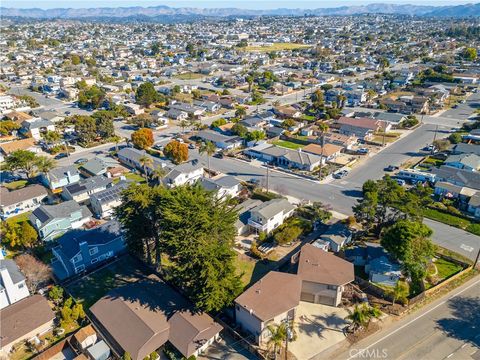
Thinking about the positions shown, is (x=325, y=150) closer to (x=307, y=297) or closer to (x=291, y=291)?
(x=307, y=297)

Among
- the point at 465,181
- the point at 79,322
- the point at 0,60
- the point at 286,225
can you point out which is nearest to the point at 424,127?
the point at 465,181

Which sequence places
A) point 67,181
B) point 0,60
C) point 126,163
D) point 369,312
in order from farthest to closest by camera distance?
point 0,60 → point 126,163 → point 67,181 → point 369,312

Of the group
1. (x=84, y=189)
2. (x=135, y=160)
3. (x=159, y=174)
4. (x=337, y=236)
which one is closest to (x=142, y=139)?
(x=135, y=160)

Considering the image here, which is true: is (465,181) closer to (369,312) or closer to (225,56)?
(369,312)

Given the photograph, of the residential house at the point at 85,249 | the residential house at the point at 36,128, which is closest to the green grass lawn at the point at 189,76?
the residential house at the point at 36,128

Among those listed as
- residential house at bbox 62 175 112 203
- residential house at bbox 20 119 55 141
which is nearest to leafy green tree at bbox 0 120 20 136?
residential house at bbox 20 119 55 141

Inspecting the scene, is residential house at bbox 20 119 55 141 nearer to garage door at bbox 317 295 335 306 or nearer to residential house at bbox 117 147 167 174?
residential house at bbox 117 147 167 174

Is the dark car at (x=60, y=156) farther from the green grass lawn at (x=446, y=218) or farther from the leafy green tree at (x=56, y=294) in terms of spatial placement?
the green grass lawn at (x=446, y=218)
